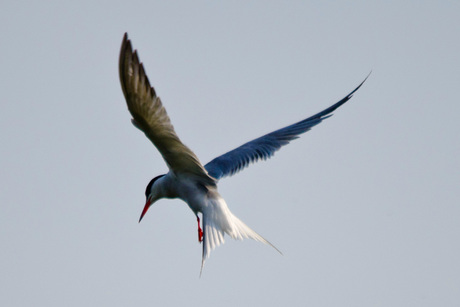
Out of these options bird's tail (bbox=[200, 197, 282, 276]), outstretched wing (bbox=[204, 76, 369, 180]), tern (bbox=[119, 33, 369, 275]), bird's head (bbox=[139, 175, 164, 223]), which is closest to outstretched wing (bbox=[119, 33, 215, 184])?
tern (bbox=[119, 33, 369, 275])

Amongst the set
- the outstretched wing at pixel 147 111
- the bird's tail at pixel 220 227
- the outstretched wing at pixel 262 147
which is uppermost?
the outstretched wing at pixel 147 111

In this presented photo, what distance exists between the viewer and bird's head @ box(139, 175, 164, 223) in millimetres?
7828

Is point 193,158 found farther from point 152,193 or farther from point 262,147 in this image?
point 262,147

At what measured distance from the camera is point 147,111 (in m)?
5.77

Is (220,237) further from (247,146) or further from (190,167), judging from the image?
(247,146)

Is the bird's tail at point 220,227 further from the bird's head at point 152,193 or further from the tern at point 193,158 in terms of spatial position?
the bird's head at point 152,193

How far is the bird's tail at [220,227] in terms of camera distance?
677 cm

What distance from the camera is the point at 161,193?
7.82 meters

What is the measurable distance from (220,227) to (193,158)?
863mm

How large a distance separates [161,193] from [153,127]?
198 centimetres

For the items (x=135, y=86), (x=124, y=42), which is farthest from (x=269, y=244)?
(x=124, y=42)

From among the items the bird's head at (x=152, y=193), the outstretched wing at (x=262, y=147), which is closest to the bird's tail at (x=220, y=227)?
the bird's head at (x=152, y=193)

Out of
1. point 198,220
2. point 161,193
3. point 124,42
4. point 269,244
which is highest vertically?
point 124,42

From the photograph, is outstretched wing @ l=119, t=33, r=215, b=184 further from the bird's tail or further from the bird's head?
the bird's head
